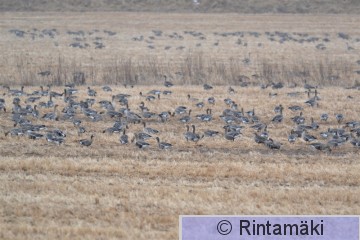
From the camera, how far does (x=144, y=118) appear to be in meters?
24.2

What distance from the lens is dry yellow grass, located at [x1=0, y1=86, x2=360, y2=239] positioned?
13.3m

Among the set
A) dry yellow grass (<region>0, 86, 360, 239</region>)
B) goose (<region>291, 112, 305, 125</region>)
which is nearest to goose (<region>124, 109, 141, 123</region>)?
dry yellow grass (<region>0, 86, 360, 239</region>)

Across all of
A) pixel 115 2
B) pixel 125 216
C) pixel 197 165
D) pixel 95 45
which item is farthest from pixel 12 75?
pixel 115 2

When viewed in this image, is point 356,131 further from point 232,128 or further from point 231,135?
point 231,135

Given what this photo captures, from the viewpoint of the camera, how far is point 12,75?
33312 mm

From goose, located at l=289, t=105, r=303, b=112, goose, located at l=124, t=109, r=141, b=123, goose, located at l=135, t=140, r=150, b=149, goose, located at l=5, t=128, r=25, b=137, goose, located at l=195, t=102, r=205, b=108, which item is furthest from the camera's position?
goose, located at l=195, t=102, r=205, b=108

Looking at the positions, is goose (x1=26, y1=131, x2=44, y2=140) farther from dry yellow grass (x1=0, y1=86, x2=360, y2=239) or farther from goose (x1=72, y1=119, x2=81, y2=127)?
goose (x1=72, y1=119, x2=81, y2=127)

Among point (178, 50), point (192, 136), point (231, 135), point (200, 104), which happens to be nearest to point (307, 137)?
point (231, 135)

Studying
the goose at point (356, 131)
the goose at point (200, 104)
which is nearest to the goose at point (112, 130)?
the goose at point (200, 104)

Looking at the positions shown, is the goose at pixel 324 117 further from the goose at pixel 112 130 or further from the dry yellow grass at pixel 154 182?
the goose at pixel 112 130

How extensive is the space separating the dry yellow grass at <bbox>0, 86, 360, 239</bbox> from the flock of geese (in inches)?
10.3

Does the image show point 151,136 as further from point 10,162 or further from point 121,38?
point 121,38

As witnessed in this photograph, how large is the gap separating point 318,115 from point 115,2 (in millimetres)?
56992

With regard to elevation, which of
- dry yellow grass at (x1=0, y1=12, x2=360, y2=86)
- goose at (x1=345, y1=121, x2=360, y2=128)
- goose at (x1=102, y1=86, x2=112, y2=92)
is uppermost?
goose at (x1=345, y1=121, x2=360, y2=128)
